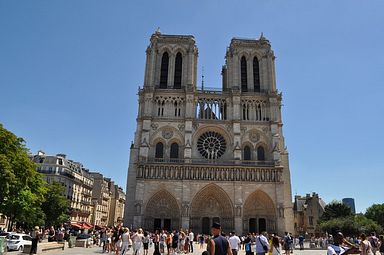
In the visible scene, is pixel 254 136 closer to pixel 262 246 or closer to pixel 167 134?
pixel 167 134

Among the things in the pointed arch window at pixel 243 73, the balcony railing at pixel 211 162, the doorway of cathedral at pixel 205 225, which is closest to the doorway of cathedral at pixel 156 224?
the doorway of cathedral at pixel 205 225

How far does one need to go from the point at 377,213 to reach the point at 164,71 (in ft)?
121

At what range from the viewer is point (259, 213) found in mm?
37125

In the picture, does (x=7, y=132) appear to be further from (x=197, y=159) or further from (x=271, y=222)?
(x=271, y=222)

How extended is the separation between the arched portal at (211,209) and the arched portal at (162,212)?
1.99m

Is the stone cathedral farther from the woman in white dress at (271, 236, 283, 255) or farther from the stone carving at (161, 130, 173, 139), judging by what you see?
the woman in white dress at (271, 236, 283, 255)

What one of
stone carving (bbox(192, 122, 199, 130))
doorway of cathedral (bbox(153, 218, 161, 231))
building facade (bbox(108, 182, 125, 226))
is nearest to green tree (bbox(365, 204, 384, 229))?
stone carving (bbox(192, 122, 199, 130))

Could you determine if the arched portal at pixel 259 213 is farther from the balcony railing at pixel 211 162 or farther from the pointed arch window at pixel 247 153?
the pointed arch window at pixel 247 153

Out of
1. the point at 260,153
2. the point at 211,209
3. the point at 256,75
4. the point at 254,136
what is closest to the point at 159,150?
the point at 211,209

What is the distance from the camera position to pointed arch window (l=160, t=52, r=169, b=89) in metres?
42.6

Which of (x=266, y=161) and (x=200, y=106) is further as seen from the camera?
(x=200, y=106)

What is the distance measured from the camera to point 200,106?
41.1 m

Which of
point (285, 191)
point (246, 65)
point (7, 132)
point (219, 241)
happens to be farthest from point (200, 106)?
point (219, 241)

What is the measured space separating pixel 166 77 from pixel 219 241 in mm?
38656
